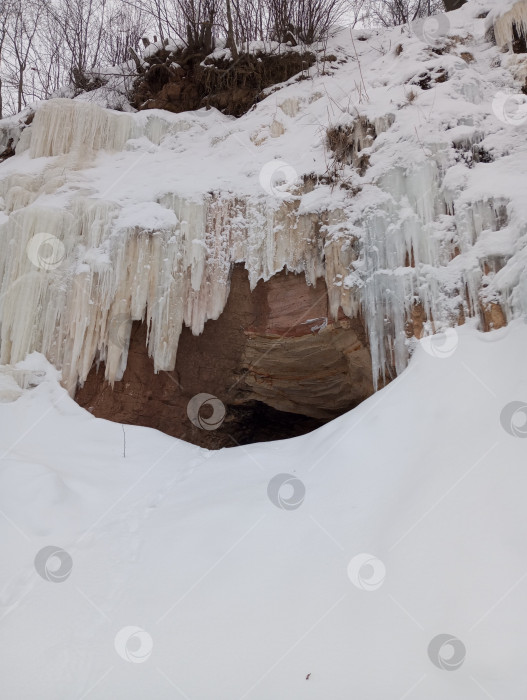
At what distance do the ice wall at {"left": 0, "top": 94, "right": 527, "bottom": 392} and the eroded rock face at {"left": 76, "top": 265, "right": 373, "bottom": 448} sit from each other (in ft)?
0.71

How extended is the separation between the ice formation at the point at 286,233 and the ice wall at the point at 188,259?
0.02 metres

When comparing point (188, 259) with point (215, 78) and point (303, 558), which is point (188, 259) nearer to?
point (303, 558)

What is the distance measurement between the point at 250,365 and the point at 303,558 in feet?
Result: 12.8

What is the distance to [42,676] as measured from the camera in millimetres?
2537

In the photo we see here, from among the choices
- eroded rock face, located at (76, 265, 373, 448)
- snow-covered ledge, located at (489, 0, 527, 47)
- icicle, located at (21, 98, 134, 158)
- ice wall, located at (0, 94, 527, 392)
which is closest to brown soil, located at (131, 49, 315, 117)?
icicle, located at (21, 98, 134, 158)

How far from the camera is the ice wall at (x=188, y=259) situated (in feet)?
18.2

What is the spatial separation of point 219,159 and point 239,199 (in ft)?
4.23

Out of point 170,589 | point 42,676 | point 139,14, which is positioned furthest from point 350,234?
point 139,14

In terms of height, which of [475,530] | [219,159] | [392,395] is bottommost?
[475,530]

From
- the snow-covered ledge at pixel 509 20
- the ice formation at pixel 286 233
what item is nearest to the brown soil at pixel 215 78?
the ice formation at pixel 286 233

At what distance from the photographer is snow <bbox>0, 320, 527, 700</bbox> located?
244cm

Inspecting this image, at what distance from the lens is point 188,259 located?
20.7ft

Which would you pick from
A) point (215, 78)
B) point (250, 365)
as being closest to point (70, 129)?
point (215, 78)

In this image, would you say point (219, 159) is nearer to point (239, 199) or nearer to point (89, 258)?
point (239, 199)
